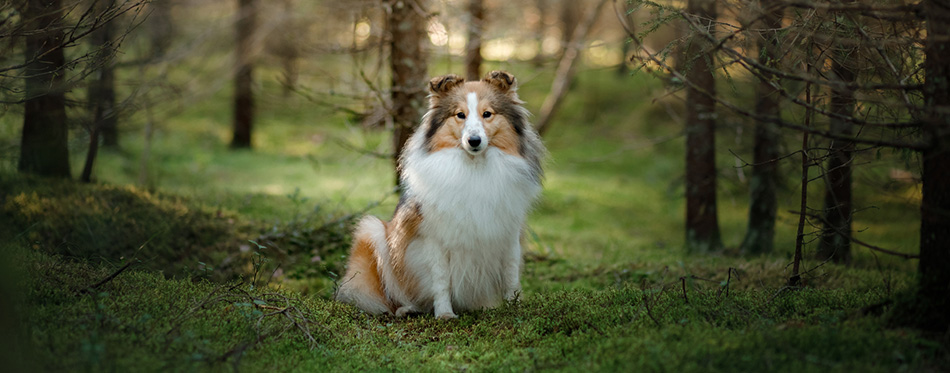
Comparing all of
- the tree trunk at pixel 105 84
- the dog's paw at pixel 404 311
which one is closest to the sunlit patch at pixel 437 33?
the tree trunk at pixel 105 84

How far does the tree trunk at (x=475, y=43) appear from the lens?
35.3 feet

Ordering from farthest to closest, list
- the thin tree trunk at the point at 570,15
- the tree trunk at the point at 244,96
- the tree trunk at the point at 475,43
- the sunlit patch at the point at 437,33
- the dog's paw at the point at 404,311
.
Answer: the thin tree trunk at the point at 570,15 → the tree trunk at the point at 244,96 → the tree trunk at the point at 475,43 → the sunlit patch at the point at 437,33 → the dog's paw at the point at 404,311

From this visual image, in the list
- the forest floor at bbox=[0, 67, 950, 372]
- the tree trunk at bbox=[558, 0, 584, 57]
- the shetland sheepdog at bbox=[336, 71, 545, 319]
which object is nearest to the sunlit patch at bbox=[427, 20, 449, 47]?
the forest floor at bbox=[0, 67, 950, 372]

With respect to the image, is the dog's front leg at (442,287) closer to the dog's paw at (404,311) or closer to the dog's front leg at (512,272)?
the dog's paw at (404,311)

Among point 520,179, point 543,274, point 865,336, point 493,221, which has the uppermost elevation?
point 520,179

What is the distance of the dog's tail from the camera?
5180 millimetres

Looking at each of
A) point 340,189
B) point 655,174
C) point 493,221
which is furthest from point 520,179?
point 655,174

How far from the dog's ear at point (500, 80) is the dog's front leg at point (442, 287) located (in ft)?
4.72

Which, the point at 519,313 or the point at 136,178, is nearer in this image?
the point at 519,313

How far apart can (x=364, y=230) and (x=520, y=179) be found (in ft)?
5.45

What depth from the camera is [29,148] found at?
7.07 m

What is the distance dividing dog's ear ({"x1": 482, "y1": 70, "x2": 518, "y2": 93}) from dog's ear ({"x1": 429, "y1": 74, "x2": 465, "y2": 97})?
23 centimetres

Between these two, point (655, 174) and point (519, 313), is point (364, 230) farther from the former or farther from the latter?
point (655, 174)

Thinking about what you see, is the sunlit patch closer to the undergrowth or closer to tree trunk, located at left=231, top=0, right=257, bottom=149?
the undergrowth
